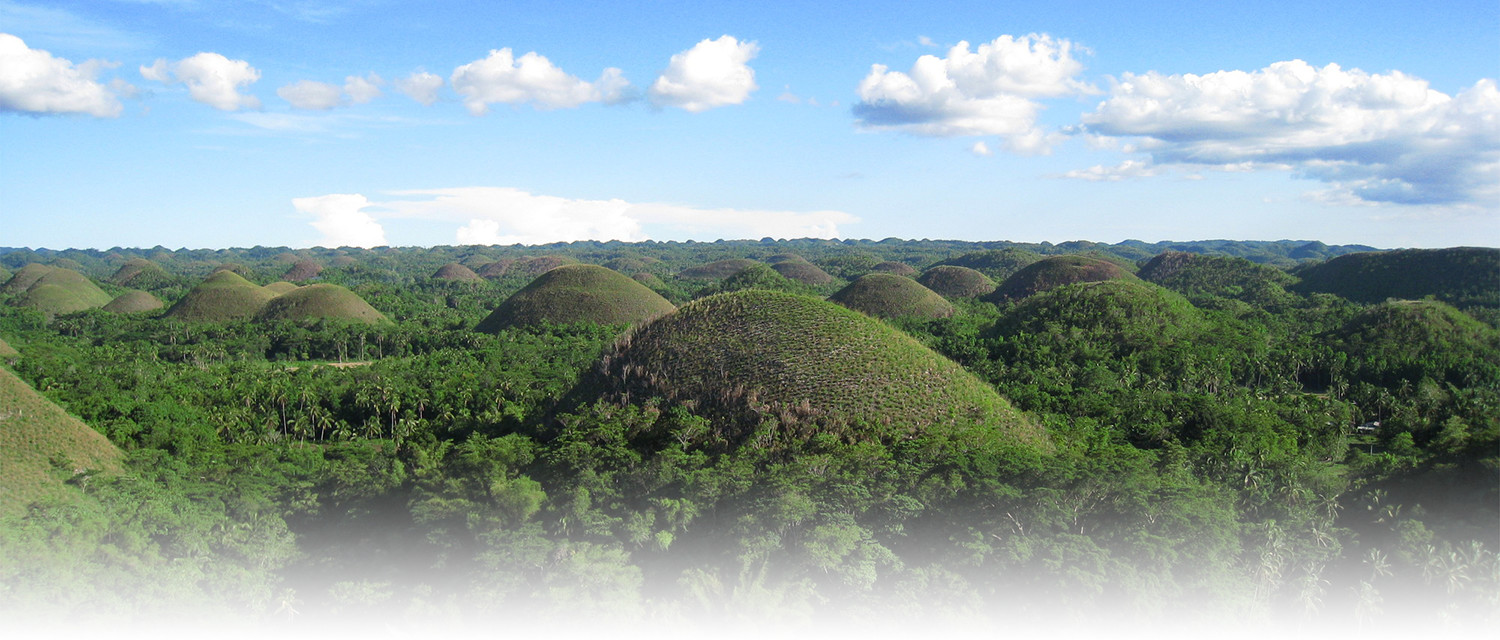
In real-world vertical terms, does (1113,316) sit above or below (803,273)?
below

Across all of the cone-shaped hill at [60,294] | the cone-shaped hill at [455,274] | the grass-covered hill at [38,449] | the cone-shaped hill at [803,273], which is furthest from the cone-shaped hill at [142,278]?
the grass-covered hill at [38,449]

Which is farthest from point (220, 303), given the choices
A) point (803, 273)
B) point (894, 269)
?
point (894, 269)

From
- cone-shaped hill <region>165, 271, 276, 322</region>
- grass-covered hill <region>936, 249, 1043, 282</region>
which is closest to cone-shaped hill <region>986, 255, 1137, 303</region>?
grass-covered hill <region>936, 249, 1043, 282</region>

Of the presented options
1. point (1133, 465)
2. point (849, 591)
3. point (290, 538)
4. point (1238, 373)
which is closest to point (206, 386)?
point (290, 538)

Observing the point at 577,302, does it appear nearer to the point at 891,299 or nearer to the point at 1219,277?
the point at 891,299

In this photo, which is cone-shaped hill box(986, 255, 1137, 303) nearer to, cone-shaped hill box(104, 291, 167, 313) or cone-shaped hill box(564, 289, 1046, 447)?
cone-shaped hill box(564, 289, 1046, 447)

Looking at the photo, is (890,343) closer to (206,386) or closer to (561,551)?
(561,551)
